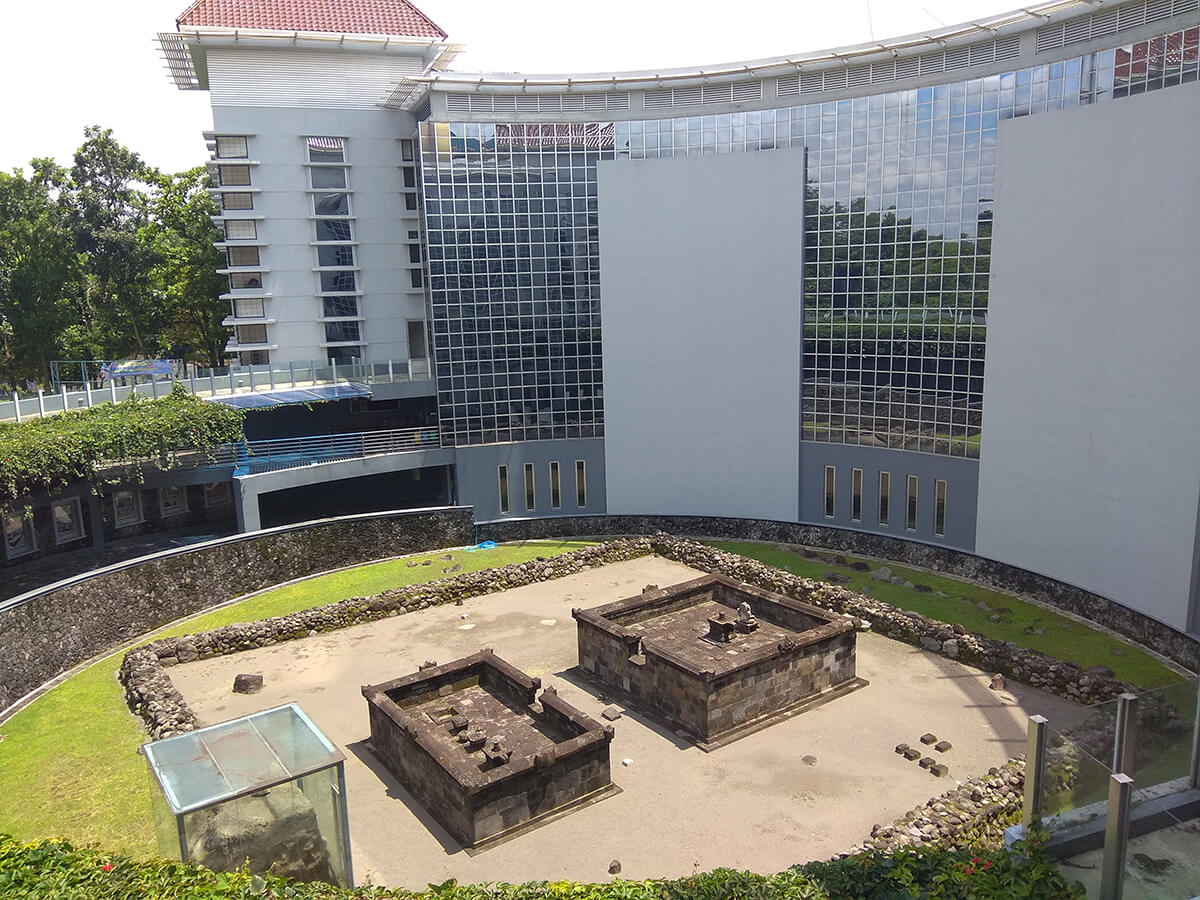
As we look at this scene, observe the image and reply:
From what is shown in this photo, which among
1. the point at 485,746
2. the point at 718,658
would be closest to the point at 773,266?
the point at 718,658

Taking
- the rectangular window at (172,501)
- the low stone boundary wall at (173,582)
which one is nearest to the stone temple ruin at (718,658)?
→ the low stone boundary wall at (173,582)

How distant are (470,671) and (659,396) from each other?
15.8 m

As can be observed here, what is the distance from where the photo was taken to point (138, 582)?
78.8ft

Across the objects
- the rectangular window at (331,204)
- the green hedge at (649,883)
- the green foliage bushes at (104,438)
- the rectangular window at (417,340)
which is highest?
the rectangular window at (331,204)

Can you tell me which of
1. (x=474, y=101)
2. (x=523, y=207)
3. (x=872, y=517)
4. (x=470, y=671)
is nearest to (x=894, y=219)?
(x=872, y=517)

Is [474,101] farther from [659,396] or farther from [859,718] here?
[859,718]

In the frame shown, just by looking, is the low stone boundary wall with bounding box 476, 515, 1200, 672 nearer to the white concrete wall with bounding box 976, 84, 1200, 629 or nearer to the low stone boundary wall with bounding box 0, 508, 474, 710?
the white concrete wall with bounding box 976, 84, 1200, 629

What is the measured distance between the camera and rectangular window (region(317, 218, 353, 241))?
3675 cm

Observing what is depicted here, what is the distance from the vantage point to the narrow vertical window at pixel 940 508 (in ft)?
92.6

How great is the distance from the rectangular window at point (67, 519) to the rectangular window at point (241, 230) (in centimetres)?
1194

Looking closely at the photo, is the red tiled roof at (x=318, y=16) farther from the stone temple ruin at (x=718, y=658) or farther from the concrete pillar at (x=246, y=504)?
the stone temple ruin at (x=718, y=658)

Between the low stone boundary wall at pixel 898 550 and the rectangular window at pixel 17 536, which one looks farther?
the rectangular window at pixel 17 536

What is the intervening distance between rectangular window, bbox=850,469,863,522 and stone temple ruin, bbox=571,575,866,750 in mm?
8797

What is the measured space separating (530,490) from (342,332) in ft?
37.3
